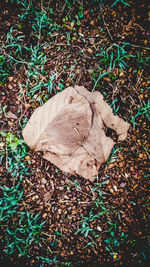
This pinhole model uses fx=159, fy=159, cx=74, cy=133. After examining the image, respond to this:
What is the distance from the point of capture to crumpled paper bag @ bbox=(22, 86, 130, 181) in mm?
1551

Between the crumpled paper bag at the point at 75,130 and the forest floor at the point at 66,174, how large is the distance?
5.7 inches

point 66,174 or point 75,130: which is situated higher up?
point 75,130

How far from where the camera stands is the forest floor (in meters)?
1.81

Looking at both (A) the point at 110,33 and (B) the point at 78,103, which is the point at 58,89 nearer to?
(B) the point at 78,103

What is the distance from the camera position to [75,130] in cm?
159

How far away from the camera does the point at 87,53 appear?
1.82 m

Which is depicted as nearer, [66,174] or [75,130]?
[75,130]

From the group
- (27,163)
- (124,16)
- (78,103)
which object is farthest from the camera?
(27,163)

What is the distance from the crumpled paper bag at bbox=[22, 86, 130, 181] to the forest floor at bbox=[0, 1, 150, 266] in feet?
0.48

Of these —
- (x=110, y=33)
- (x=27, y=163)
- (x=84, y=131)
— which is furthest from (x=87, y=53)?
(x=27, y=163)

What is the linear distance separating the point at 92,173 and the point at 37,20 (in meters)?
1.83

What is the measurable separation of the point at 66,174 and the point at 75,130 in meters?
0.57

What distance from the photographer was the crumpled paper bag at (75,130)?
1.55 meters

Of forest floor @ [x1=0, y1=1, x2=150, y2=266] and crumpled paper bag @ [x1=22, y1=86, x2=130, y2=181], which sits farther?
forest floor @ [x1=0, y1=1, x2=150, y2=266]
